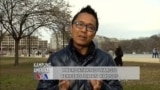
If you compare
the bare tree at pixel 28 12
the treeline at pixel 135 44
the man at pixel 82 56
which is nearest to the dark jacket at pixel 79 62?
the man at pixel 82 56

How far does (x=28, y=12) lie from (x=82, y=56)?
88.7ft

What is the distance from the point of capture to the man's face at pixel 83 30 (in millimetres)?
2564

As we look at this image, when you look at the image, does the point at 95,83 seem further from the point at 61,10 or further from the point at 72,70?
the point at 61,10

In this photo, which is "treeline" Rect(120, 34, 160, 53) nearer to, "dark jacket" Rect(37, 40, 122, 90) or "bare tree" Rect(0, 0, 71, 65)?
"bare tree" Rect(0, 0, 71, 65)

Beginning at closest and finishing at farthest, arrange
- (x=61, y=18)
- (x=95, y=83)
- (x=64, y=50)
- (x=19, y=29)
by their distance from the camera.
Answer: (x=95, y=83)
(x=64, y=50)
(x=61, y=18)
(x=19, y=29)

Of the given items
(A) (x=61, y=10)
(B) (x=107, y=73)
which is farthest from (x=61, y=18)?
(B) (x=107, y=73)

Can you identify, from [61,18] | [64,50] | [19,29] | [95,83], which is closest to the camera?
[95,83]

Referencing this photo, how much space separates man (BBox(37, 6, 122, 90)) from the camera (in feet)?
8.23

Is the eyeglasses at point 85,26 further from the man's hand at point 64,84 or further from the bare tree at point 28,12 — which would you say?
the bare tree at point 28,12

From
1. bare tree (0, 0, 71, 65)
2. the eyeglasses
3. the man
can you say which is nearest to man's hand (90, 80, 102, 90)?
the man

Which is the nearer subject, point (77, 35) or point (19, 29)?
point (77, 35)

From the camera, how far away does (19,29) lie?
3102cm

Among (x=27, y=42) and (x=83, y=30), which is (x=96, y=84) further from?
(x=27, y=42)

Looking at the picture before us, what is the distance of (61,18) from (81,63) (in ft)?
85.0
